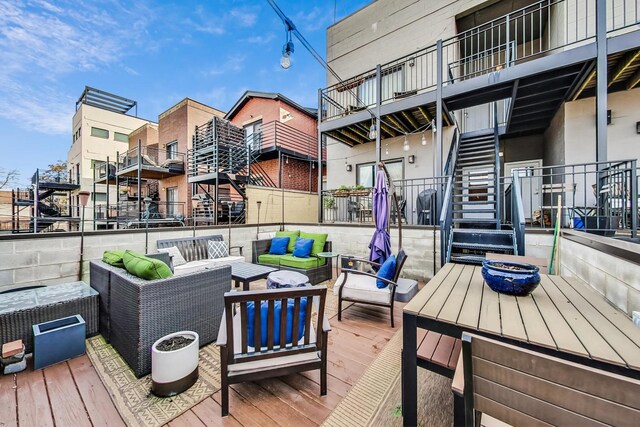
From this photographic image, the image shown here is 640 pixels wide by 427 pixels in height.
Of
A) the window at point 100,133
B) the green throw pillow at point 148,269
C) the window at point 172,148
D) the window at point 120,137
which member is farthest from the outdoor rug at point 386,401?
the window at point 120,137

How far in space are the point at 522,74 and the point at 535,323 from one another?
5.51 metres

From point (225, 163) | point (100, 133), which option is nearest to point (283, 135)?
point (225, 163)

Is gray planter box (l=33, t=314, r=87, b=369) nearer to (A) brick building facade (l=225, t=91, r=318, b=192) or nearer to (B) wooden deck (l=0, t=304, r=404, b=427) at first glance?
(B) wooden deck (l=0, t=304, r=404, b=427)

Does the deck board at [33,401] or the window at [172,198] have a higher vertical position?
the window at [172,198]

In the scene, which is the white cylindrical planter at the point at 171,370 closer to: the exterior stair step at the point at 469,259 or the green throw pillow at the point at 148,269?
the green throw pillow at the point at 148,269

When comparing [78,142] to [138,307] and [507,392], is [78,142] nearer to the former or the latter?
[138,307]

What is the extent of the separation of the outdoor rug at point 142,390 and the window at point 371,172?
7.32m

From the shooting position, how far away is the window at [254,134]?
11133mm

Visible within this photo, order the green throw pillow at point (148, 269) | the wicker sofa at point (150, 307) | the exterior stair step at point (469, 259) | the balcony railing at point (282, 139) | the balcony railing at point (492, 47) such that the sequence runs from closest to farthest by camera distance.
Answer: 1. the wicker sofa at point (150, 307)
2. the green throw pillow at point (148, 269)
3. the exterior stair step at point (469, 259)
4. the balcony railing at point (492, 47)
5. the balcony railing at point (282, 139)

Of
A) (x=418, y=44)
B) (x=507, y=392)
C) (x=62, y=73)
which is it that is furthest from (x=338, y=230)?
(x=62, y=73)

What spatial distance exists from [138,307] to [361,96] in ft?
29.0

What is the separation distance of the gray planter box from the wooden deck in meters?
0.08

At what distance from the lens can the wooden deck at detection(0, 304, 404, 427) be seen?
1819 mm

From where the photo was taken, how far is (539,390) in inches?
33.1
